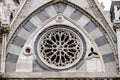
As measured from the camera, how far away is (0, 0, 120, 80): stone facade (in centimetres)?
1180

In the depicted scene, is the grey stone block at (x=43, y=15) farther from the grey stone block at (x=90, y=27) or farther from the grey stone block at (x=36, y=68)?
the grey stone block at (x=36, y=68)

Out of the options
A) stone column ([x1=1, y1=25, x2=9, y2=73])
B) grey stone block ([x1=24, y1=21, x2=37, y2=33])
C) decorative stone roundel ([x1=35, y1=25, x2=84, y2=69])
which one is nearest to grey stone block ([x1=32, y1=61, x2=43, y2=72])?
decorative stone roundel ([x1=35, y1=25, x2=84, y2=69])

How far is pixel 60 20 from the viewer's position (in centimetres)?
1252

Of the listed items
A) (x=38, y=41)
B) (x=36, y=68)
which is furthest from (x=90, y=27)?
(x=36, y=68)

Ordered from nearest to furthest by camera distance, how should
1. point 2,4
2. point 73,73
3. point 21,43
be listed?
1. point 73,73
2. point 21,43
3. point 2,4

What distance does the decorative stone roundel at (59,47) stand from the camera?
1203 cm

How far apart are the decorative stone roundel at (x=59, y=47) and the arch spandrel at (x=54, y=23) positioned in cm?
18

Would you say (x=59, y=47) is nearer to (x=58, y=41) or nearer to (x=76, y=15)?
(x=58, y=41)

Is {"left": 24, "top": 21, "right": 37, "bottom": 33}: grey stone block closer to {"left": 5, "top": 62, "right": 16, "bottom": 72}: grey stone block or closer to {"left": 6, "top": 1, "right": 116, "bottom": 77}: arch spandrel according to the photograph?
{"left": 6, "top": 1, "right": 116, "bottom": 77}: arch spandrel

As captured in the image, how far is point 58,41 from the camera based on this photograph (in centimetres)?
1227

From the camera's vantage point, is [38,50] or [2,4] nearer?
[38,50]

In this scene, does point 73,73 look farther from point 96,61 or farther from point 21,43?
point 21,43

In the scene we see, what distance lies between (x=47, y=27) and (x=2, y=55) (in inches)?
64.1

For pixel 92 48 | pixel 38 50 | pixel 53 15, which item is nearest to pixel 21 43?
pixel 38 50
